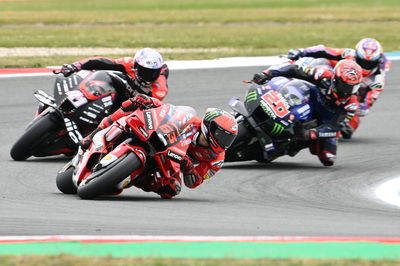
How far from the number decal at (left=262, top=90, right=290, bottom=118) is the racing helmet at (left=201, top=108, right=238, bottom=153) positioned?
3.25 meters

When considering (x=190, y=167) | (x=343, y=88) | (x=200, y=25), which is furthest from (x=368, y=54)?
(x=200, y=25)

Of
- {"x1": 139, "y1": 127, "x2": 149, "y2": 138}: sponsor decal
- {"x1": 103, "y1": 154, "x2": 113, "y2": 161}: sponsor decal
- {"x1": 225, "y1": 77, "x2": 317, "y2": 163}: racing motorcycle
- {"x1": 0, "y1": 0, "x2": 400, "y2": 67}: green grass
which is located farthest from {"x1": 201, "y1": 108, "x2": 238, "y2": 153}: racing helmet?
{"x1": 0, "y1": 0, "x2": 400, "y2": 67}: green grass

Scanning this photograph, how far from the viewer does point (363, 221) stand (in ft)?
25.3

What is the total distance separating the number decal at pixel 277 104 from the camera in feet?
38.0

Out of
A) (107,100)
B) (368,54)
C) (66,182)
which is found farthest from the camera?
(368,54)

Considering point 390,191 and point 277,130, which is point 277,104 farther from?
point 390,191

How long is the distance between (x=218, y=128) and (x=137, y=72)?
2751 mm

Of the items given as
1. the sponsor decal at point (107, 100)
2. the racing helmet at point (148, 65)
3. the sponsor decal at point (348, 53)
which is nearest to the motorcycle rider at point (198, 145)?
the racing helmet at point (148, 65)

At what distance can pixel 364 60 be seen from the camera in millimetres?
13477

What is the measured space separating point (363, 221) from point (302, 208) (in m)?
0.94

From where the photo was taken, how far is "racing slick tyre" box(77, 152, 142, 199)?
25.8 ft

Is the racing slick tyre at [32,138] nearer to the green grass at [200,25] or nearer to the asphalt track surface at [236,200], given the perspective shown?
the asphalt track surface at [236,200]

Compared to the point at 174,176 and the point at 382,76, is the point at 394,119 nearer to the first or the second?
the point at 382,76

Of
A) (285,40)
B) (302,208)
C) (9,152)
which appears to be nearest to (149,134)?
(302,208)
